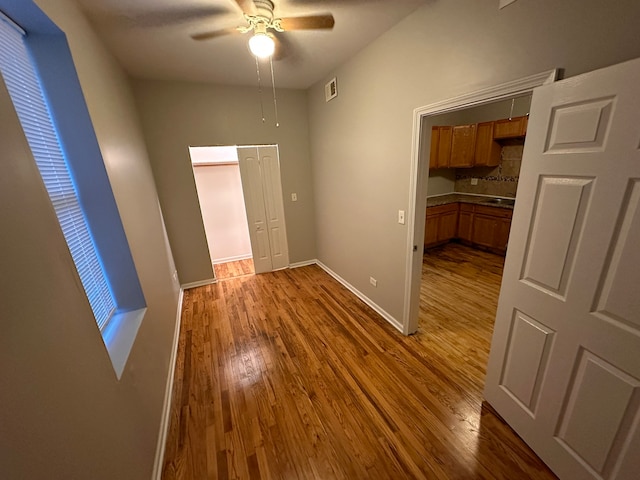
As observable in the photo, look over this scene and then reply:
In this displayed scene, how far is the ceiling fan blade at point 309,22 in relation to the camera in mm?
1749

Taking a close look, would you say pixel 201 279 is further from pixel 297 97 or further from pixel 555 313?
pixel 555 313

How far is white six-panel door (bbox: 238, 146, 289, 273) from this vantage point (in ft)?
11.7

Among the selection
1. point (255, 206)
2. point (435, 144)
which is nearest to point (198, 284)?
point (255, 206)

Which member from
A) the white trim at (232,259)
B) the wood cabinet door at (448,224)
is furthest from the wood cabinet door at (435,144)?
the white trim at (232,259)

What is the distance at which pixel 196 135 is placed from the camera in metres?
3.13

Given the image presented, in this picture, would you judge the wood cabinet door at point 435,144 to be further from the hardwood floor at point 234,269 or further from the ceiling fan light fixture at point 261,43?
the hardwood floor at point 234,269

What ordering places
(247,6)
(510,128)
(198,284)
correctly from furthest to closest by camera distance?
1. (510,128)
2. (198,284)
3. (247,6)

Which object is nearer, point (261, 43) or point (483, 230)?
point (261, 43)

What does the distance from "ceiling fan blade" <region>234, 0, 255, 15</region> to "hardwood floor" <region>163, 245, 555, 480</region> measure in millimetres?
2656

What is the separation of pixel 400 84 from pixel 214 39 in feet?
5.15

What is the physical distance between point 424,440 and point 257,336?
5.40 ft

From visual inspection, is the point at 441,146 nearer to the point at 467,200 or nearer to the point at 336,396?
the point at 467,200

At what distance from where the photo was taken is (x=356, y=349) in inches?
87.0

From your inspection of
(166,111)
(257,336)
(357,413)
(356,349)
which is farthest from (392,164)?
(166,111)
